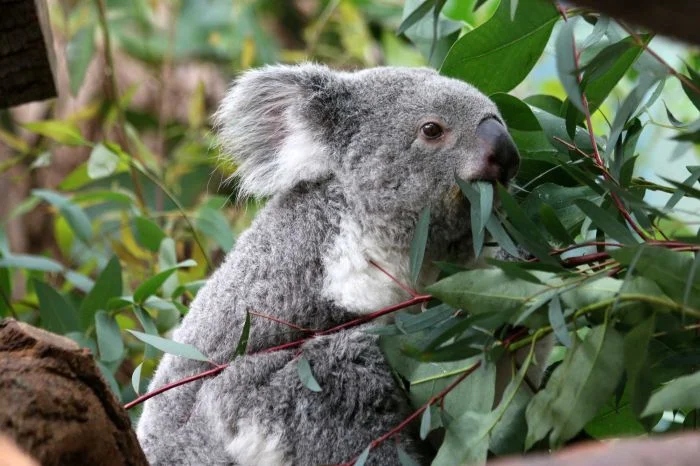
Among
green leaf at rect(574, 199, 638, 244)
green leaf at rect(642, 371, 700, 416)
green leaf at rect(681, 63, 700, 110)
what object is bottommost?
green leaf at rect(642, 371, 700, 416)

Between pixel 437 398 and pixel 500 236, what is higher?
pixel 500 236

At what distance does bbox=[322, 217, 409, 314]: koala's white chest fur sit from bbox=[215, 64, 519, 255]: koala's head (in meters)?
0.08

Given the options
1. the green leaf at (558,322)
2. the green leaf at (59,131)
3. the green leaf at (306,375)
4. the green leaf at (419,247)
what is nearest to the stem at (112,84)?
the green leaf at (59,131)

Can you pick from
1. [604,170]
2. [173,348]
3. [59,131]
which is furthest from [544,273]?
[59,131]

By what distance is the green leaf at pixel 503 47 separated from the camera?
2.65 m

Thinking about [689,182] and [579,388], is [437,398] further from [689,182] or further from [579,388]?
[689,182]

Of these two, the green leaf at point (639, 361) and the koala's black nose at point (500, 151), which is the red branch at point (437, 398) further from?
the koala's black nose at point (500, 151)

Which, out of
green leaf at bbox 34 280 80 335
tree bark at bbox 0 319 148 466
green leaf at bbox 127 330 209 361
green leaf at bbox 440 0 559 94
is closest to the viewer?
tree bark at bbox 0 319 148 466

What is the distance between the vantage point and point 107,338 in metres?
3.09

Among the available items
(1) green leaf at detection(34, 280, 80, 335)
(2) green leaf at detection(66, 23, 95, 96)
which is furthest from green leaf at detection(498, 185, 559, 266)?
(2) green leaf at detection(66, 23, 95, 96)

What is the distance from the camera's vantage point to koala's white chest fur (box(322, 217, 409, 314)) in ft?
8.41

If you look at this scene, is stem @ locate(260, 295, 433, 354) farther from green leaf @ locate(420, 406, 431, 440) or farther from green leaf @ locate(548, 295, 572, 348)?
green leaf @ locate(548, 295, 572, 348)

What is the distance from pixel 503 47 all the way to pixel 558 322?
3.61 feet

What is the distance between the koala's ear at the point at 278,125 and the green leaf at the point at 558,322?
1073 millimetres
